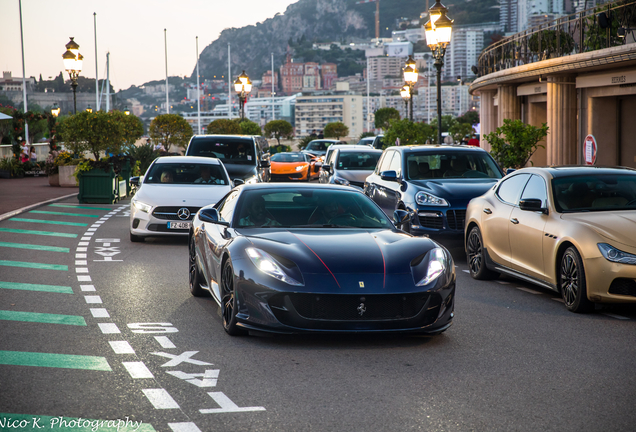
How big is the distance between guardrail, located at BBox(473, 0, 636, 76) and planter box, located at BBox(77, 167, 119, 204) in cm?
1327

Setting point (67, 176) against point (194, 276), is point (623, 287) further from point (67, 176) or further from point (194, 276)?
point (67, 176)

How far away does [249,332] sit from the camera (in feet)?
23.7

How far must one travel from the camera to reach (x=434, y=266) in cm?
703

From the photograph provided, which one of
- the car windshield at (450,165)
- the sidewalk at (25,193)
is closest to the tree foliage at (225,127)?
the sidewalk at (25,193)

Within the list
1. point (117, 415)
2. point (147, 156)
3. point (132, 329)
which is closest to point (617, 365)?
point (117, 415)

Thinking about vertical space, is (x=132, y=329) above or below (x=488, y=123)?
below

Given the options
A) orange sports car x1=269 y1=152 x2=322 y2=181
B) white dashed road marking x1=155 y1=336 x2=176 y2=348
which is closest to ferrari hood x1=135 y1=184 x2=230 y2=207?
white dashed road marking x1=155 y1=336 x2=176 y2=348

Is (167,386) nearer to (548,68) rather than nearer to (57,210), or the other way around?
(57,210)

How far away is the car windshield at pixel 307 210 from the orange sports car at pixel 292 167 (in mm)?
29456

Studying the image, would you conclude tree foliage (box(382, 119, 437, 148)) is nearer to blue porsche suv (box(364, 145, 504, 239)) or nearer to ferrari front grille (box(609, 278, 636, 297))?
blue porsche suv (box(364, 145, 504, 239))

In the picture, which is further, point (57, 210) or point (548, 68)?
point (548, 68)

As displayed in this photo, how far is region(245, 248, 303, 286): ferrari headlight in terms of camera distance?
6660 millimetres

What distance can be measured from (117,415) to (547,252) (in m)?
5.47

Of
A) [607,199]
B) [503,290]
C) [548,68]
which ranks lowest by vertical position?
[503,290]
